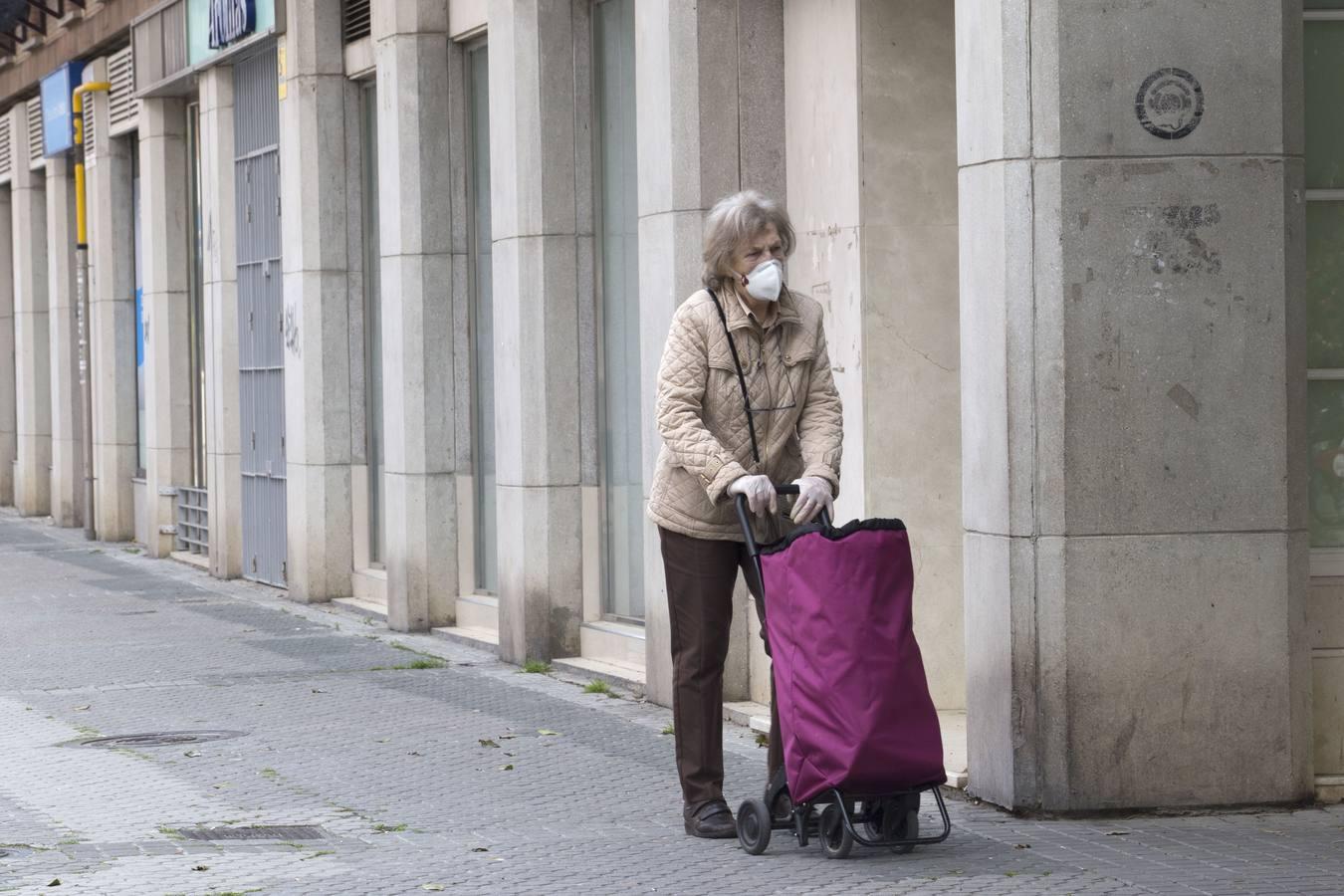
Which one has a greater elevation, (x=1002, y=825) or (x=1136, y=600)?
(x=1136, y=600)

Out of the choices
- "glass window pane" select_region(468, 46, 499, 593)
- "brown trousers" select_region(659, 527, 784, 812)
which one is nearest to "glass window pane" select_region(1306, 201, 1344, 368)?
"brown trousers" select_region(659, 527, 784, 812)

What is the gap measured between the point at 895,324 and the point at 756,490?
9.02ft

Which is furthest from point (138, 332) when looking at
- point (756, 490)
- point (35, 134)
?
point (756, 490)

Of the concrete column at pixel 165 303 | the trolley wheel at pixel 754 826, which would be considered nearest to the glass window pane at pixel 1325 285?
the trolley wheel at pixel 754 826

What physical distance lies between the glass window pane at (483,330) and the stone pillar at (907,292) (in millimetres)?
4616

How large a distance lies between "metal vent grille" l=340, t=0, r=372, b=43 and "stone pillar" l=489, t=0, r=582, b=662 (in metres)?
3.46

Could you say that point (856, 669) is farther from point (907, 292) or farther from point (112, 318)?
point (112, 318)

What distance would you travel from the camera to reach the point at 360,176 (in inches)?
638

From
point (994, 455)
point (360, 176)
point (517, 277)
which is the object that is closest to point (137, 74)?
point (360, 176)

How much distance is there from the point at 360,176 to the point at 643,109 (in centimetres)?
567

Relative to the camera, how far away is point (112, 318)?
23266mm

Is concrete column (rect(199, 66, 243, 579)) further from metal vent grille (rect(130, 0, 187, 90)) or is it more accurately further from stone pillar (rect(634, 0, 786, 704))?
stone pillar (rect(634, 0, 786, 704))

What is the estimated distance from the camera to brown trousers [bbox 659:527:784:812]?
742 cm

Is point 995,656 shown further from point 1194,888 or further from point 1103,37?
point 1103,37
